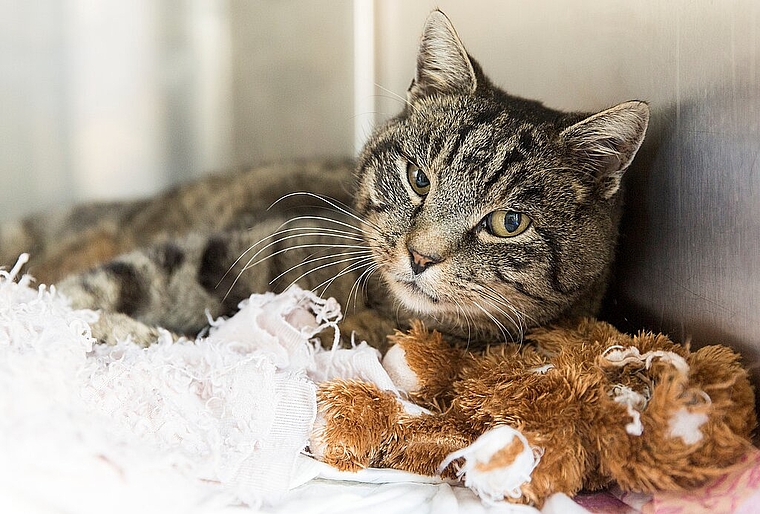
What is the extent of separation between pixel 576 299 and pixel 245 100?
47.0 inches

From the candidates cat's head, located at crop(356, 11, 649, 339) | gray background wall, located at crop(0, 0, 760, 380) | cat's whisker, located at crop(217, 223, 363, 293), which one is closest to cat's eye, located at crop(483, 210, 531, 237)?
cat's head, located at crop(356, 11, 649, 339)

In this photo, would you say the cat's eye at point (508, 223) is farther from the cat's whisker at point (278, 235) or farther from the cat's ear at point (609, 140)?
the cat's whisker at point (278, 235)

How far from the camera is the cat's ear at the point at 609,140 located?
3.51 feet

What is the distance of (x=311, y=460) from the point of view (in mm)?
906

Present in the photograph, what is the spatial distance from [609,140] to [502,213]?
0.68ft

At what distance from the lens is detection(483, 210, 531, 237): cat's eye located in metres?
1.12

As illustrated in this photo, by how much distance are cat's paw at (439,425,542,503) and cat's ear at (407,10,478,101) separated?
2.25ft

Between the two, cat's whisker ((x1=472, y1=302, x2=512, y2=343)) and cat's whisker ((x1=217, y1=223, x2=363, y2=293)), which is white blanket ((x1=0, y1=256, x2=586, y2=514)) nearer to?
cat's whisker ((x1=472, y1=302, x2=512, y2=343))

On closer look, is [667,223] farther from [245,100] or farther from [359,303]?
[245,100]

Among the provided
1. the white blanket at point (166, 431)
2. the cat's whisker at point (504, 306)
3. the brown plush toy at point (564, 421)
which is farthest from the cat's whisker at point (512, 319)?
the white blanket at point (166, 431)

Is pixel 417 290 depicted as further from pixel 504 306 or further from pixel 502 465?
pixel 502 465

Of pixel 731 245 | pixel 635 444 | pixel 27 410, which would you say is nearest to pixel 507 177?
pixel 731 245

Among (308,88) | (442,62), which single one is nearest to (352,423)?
(442,62)

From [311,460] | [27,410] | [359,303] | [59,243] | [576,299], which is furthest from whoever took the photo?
[59,243]
